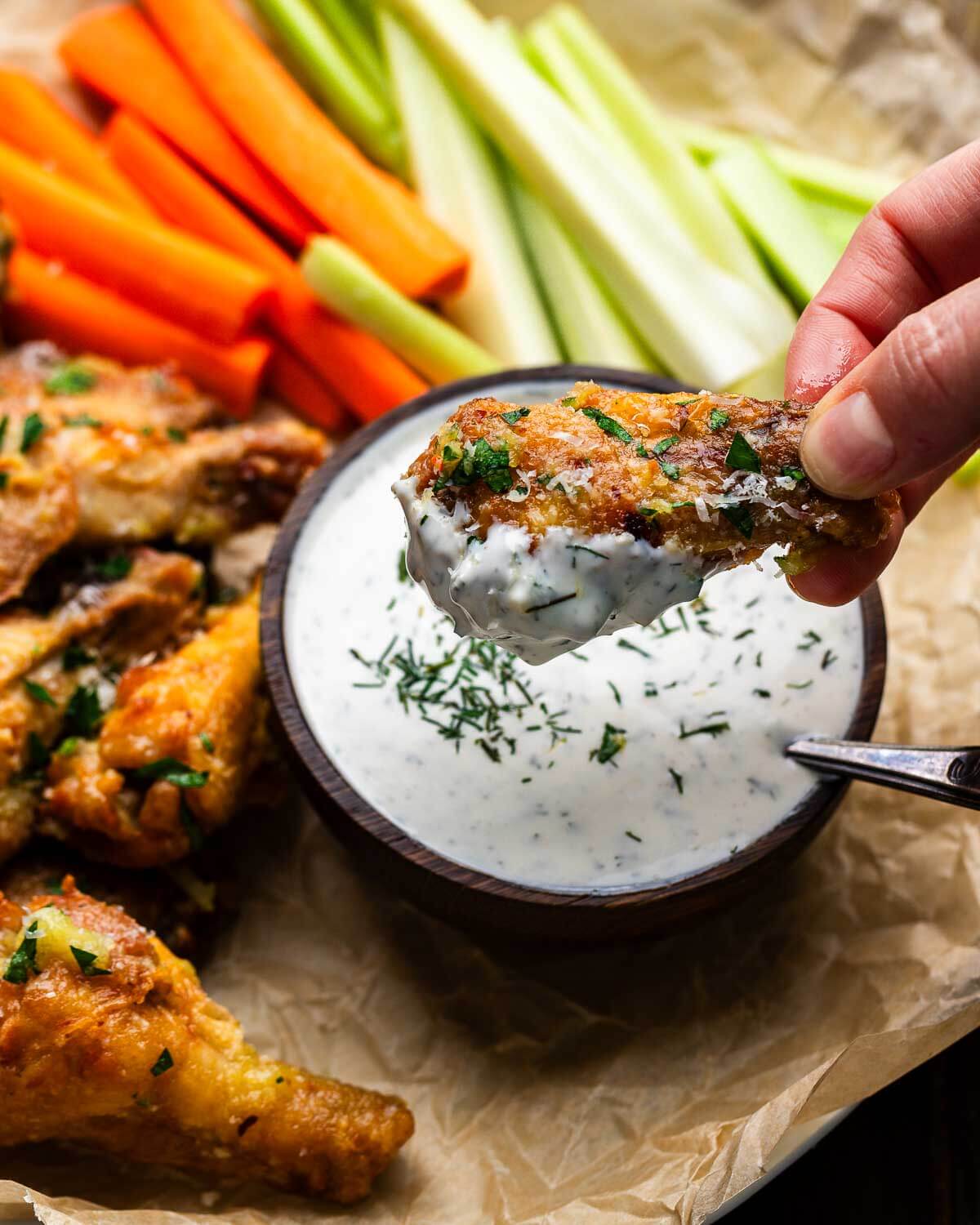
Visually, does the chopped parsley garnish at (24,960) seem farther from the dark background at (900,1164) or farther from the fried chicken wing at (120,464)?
the dark background at (900,1164)

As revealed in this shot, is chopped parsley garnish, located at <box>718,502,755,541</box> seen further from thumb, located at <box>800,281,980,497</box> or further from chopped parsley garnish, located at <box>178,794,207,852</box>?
chopped parsley garnish, located at <box>178,794,207,852</box>

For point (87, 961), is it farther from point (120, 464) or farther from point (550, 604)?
point (120, 464)

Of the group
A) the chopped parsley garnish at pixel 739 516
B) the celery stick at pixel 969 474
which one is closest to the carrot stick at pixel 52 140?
the celery stick at pixel 969 474

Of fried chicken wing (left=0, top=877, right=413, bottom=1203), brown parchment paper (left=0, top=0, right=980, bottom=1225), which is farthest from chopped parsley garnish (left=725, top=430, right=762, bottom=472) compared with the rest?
fried chicken wing (left=0, top=877, right=413, bottom=1203)

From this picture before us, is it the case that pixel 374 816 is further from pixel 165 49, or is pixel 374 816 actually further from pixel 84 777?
pixel 165 49

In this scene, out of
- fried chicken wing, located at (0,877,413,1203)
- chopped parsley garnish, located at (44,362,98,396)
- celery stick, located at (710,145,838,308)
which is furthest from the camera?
celery stick, located at (710,145,838,308)

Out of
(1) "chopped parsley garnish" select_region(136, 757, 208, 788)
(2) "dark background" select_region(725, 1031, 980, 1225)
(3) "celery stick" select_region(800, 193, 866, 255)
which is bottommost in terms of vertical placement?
(2) "dark background" select_region(725, 1031, 980, 1225)
